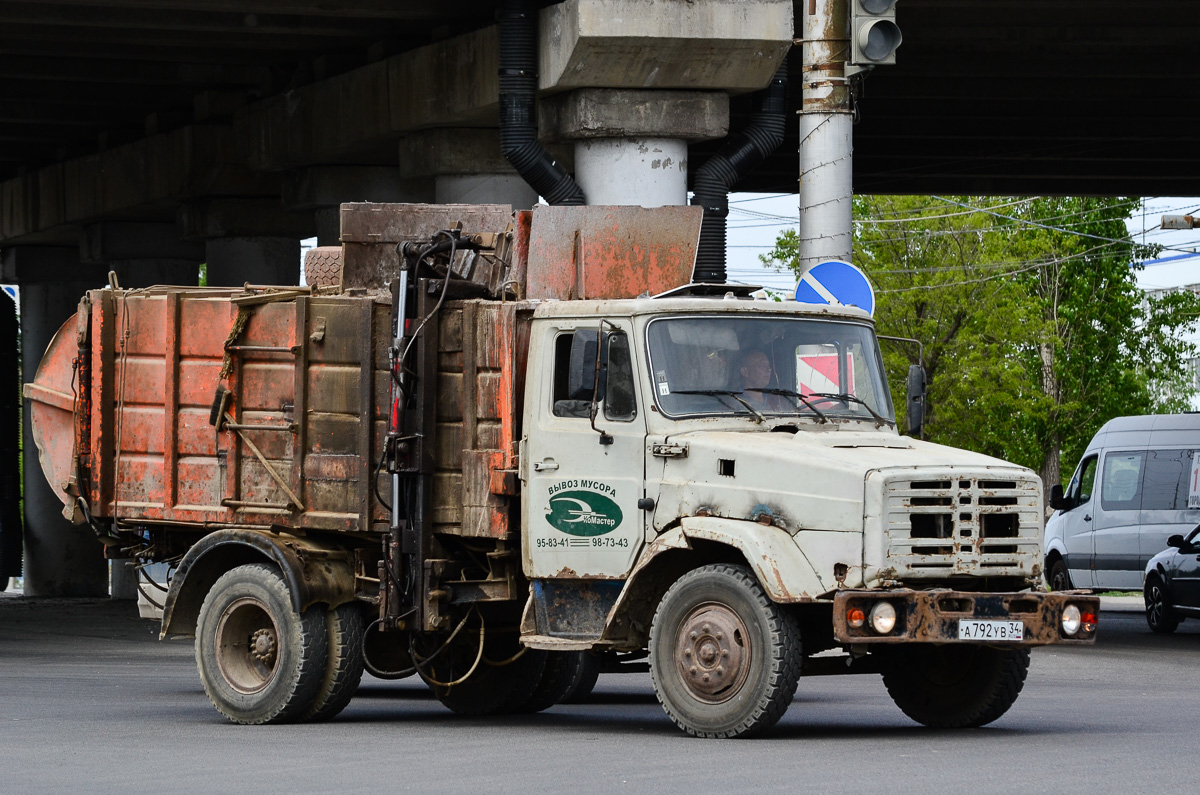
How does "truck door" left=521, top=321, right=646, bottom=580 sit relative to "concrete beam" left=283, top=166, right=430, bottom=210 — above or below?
below

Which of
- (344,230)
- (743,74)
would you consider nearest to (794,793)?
(344,230)

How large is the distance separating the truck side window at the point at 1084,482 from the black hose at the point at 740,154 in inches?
391

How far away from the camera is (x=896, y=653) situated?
12289 millimetres

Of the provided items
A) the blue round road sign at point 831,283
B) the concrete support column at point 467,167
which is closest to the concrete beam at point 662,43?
the concrete support column at point 467,167

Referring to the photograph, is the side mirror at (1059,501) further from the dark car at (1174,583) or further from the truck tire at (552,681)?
the truck tire at (552,681)

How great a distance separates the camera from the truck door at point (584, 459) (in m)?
11.9

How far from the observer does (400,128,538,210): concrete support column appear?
21625 millimetres

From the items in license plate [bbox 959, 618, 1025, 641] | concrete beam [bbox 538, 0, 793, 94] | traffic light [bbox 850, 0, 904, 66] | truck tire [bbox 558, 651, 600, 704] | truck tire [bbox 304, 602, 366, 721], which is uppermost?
concrete beam [bbox 538, 0, 793, 94]

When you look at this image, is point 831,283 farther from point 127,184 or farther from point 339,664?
point 127,184

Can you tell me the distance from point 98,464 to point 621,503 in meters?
3.91

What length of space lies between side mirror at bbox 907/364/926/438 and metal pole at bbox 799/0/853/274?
3.02m

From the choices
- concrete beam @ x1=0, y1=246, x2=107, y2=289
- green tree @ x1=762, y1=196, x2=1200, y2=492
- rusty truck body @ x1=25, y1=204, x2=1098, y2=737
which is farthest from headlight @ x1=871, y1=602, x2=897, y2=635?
green tree @ x1=762, y1=196, x2=1200, y2=492

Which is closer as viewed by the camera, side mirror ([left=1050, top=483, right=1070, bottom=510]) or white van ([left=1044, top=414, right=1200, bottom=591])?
white van ([left=1044, top=414, right=1200, bottom=591])

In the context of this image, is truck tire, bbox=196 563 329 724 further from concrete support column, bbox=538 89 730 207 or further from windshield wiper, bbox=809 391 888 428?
concrete support column, bbox=538 89 730 207
